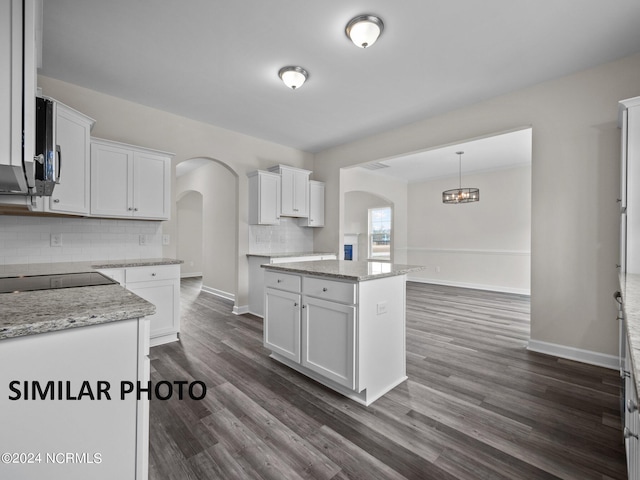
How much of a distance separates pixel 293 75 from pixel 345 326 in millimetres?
2366

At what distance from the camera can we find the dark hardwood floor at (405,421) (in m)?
1.53

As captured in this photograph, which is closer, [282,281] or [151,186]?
[282,281]

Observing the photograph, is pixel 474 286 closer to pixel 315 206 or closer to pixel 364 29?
pixel 315 206

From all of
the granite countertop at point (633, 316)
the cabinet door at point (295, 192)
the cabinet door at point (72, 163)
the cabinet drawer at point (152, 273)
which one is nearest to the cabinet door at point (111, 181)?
the cabinet door at point (72, 163)

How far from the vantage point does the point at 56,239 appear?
2.97 meters

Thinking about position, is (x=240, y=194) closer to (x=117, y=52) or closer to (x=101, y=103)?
(x=101, y=103)

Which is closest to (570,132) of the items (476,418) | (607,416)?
(607,416)

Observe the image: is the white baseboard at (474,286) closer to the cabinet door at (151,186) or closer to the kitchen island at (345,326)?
the kitchen island at (345,326)

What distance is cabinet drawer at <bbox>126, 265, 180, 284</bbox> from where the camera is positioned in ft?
9.69

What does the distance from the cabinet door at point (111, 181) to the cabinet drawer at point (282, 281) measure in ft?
5.71

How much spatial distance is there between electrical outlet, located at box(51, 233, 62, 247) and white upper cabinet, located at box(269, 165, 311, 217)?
271cm

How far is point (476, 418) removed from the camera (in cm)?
194

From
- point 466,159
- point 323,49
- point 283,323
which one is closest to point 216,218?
point 283,323

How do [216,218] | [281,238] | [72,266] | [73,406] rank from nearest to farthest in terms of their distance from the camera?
[73,406]
[72,266]
[281,238]
[216,218]
